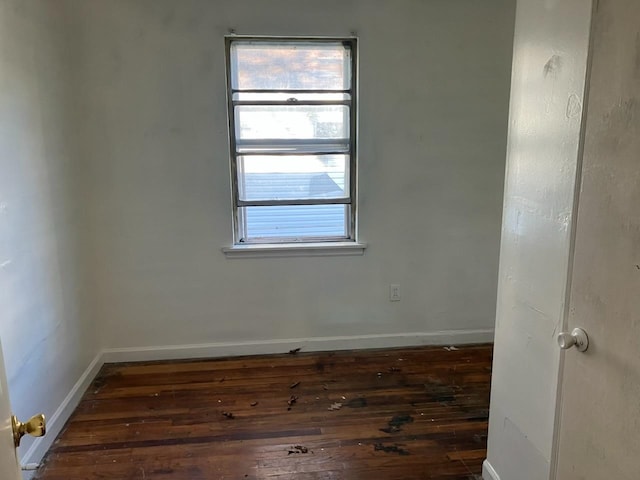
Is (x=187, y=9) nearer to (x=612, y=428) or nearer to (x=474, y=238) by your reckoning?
(x=474, y=238)

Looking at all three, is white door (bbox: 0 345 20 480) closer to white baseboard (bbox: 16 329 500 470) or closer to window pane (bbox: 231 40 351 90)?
white baseboard (bbox: 16 329 500 470)

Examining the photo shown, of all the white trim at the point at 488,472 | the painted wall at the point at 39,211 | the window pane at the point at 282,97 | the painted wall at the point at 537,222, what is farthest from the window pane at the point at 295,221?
the white trim at the point at 488,472

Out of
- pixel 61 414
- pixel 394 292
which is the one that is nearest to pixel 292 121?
pixel 394 292

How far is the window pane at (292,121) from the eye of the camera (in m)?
2.98

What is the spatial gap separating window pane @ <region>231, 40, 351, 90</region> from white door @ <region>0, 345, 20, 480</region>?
2282 mm

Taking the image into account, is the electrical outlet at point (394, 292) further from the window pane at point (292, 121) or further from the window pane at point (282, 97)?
the window pane at point (282, 97)

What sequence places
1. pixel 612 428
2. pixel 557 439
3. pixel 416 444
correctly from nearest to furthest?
1. pixel 612 428
2. pixel 557 439
3. pixel 416 444

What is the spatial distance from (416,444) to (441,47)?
7.38 feet

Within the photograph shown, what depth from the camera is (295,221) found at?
10.4 feet

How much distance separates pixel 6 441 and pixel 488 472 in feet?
5.72

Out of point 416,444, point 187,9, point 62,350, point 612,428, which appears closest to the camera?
point 612,428

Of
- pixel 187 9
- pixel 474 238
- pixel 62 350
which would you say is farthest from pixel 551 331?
pixel 187 9

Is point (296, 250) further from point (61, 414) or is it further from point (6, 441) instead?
point (6, 441)

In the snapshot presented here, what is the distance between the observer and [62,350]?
2531 mm
